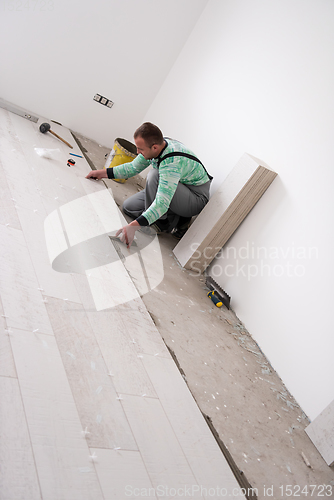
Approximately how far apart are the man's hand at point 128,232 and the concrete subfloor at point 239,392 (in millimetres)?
369

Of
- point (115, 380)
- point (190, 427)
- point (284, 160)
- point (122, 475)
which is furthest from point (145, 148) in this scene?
point (122, 475)

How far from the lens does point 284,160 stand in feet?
8.35

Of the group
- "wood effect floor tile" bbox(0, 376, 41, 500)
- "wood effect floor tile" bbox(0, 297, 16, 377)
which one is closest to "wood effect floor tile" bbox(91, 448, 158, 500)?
"wood effect floor tile" bbox(0, 376, 41, 500)

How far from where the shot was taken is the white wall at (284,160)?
2.11m

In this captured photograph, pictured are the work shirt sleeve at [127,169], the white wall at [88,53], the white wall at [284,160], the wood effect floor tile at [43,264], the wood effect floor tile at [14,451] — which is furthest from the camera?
the white wall at [88,53]

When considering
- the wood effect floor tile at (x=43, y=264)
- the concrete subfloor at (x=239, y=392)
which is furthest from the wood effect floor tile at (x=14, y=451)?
the concrete subfloor at (x=239, y=392)

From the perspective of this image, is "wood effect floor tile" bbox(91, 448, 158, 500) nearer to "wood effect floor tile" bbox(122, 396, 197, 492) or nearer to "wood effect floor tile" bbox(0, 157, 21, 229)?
"wood effect floor tile" bbox(122, 396, 197, 492)

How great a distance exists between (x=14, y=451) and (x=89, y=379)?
0.40 meters

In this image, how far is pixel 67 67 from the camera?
3.71 metres

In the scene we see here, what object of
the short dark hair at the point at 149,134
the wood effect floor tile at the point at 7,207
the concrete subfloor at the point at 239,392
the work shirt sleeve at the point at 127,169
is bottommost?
the concrete subfloor at the point at 239,392

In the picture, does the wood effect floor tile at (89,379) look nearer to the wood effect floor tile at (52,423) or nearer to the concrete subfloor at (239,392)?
the wood effect floor tile at (52,423)

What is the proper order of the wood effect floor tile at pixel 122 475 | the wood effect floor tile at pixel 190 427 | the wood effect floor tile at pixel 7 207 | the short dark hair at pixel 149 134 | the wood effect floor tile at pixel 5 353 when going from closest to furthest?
the wood effect floor tile at pixel 122 475, the wood effect floor tile at pixel 5 353, the wood effect floor tile at pixel 190 427, the wood effect floor tile at pixel 7 207, the short dark hair at pixel 149 134

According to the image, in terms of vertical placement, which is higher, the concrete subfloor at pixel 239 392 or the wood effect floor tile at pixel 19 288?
the wood effect floor tile at pixel 19 288

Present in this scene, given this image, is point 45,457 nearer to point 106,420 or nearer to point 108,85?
point 106,420
